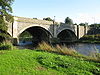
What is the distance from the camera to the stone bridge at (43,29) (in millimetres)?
32312

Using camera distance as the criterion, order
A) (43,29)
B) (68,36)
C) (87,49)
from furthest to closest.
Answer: (68,36)
(43,29)
(87,49)

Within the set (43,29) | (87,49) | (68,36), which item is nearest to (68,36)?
(68,36)

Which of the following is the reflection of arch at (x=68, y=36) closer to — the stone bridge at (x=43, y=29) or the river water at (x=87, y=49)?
the stone bridge at (x=43, y=29)

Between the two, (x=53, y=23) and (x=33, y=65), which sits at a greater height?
(x=53, y=23)

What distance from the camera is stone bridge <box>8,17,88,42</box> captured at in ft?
106

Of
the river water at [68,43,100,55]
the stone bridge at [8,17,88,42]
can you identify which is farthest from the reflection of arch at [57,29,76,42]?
the river water at [68,43,100,55]

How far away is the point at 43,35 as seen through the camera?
161 feet

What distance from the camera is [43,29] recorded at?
141 ft

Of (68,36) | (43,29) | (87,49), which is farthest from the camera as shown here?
(68,36)

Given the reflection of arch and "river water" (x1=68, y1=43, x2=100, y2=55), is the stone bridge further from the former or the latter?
"river water" (x1=68, y1=43, x2=100, y2=55)

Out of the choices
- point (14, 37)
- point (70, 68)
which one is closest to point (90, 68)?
point (70, 68)

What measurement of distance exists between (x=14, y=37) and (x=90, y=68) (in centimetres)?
2499

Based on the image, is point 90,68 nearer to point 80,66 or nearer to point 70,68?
point 80,66

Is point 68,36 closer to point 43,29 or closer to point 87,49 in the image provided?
point 43,29
